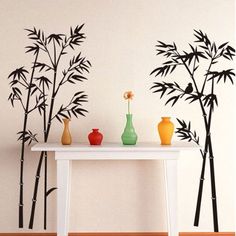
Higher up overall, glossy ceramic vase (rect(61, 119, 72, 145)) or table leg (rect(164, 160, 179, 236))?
glossy ceramic vase (rect(61, 119, 72, 145))

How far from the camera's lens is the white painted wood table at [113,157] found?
347 cm

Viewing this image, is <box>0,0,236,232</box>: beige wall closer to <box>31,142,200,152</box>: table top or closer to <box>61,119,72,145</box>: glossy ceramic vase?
<box>61,119,72,145</box>: glossy ceramic vase

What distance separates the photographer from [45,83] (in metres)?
3.94

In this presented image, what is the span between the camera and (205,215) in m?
3.97

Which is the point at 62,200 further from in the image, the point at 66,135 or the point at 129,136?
the point at 129,136

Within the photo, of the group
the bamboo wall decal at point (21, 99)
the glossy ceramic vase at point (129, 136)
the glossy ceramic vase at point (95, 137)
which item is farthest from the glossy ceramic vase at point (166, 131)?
the bamboo wall decal at point (21, 99)

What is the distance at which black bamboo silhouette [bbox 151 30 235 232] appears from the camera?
13.0 feet

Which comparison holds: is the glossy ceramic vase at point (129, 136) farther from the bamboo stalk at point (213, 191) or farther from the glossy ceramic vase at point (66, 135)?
the bamboo stalk at point (213, 191)

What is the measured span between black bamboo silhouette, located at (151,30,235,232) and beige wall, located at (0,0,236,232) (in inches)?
2.0

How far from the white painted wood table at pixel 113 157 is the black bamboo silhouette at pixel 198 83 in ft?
1.28

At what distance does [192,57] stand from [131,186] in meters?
1.14

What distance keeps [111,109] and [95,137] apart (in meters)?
0.41

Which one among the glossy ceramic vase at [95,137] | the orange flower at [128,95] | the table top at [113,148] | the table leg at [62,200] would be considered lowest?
the table leg at [62,200]

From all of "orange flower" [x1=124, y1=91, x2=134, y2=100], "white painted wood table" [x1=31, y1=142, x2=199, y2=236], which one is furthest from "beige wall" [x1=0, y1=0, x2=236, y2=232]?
"white painted wood table" [x1=31, y1=142, x2=199, y2=236]
